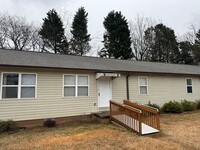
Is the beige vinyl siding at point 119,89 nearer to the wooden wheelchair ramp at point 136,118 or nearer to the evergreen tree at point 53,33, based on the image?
the wooden wheelchair ramp at point 136,118

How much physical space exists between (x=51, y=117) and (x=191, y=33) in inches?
1430

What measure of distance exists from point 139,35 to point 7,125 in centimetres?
2871

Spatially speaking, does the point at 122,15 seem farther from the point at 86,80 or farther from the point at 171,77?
the point at 86,80

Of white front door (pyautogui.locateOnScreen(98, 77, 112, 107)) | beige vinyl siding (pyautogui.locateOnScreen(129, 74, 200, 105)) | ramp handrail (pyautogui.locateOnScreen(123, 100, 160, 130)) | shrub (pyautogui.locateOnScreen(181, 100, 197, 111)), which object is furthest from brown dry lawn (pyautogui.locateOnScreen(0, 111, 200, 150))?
shrub (pyautogui.locateOnScreen(181, 100, 197, 111))

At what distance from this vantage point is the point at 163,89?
42.2 feet

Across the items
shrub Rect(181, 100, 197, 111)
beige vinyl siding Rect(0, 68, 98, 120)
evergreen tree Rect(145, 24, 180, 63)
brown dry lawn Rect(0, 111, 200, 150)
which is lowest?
brown dry lawn Rect(0, 111, 200, 150)

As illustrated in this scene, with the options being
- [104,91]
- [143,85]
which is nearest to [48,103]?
[104,91]

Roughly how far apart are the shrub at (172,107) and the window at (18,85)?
896 centimetres

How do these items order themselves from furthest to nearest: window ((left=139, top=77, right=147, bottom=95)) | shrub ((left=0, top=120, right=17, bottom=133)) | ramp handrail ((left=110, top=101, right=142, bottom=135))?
window ((left=139, top=77, right=147, bottom=95))
shrub ((left=0, top=120, right=17, bottom=133))
ramp handrail ((left=110, top=101, right=142, bottom=135))

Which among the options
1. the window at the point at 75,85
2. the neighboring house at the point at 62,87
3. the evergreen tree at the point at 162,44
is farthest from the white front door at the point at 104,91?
the evergreen tree at the point at 162,44

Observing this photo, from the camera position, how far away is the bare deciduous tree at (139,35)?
104 ft

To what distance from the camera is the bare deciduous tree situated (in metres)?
31.6

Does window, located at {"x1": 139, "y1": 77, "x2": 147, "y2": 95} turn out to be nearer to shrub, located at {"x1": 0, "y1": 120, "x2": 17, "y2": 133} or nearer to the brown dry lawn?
the brown dry lawn

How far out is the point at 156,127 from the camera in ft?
25.5
